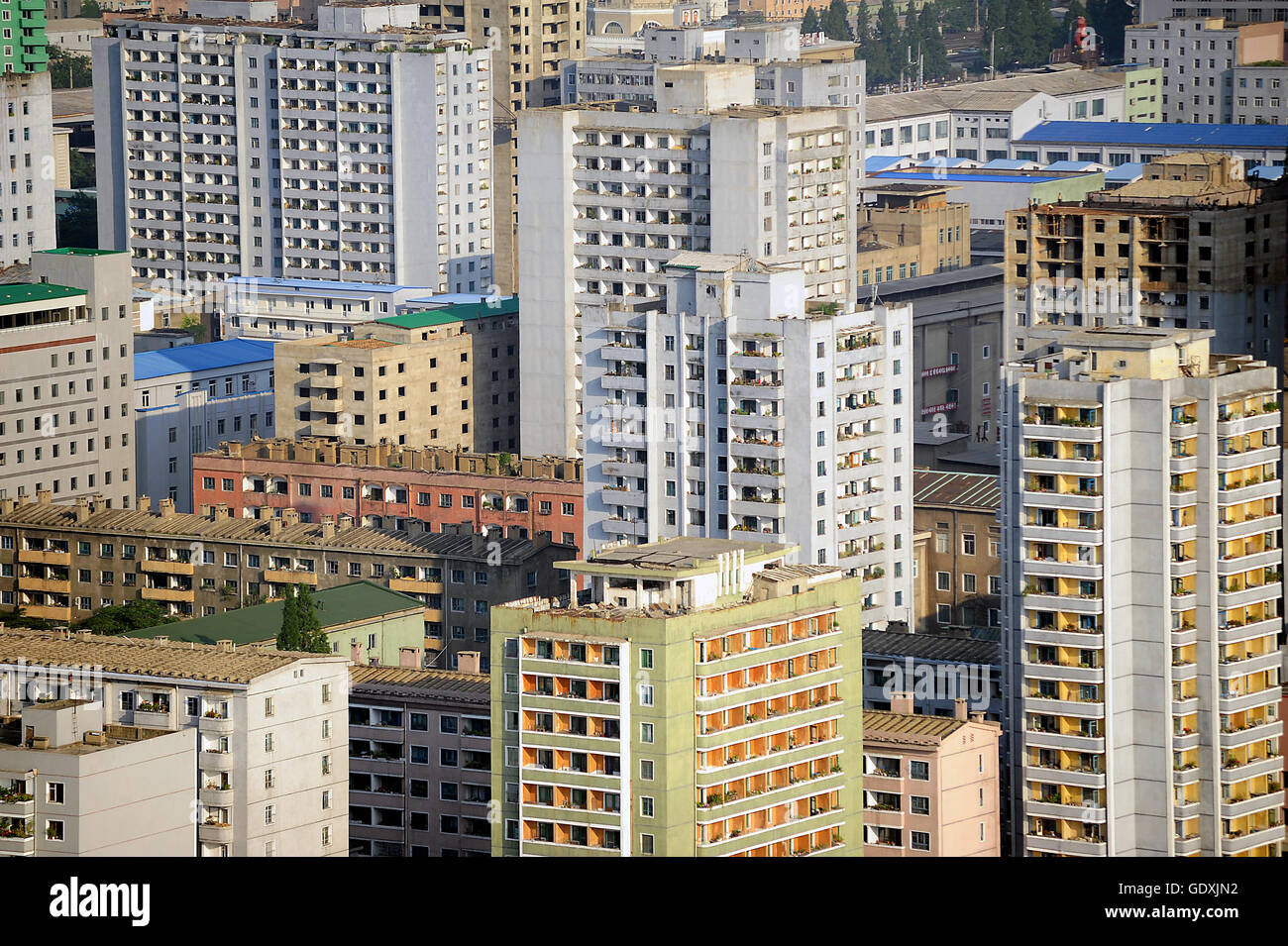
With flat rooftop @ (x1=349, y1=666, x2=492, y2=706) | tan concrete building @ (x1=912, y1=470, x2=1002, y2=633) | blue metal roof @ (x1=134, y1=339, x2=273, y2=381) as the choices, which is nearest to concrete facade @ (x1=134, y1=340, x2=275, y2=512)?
blue metal roof @ (x1=134, y1=339, x2=273, y2=381)

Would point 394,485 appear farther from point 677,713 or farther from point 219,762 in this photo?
point 677,713

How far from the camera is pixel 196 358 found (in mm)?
192750

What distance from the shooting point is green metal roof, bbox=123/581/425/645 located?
127 metres

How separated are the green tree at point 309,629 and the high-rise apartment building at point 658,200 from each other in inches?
1964

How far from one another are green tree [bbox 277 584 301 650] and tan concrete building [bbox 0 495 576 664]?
17.6 m

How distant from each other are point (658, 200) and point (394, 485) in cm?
2490

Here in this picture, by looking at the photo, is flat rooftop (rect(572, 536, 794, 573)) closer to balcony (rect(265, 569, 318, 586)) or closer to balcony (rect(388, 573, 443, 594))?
balcony (rect(388, 573, 443, 594))

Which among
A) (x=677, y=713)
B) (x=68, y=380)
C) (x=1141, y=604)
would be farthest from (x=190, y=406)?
(x=677, y=713)

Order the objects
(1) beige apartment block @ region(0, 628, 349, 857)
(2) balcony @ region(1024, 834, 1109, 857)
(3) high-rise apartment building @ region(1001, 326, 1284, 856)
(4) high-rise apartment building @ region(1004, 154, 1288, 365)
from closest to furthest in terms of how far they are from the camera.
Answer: (1) beige apartment block @ region(0, 628, 349, 857) < (3) high-rise apartment building @ region(1001, 326, 1284, 856) < (2) balcony @ region(1024, 834, 1109, 857) < (4) high-rise apartment building @ region(1004, 154, 1288, 365)

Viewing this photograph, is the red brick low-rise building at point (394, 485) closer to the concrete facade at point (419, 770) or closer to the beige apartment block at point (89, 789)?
the concrete facade at point (419, 770)

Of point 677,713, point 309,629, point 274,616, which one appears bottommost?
point 274,616

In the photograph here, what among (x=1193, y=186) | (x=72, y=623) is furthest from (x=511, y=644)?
(x=1193, y=186)

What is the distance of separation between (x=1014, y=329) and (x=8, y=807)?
69.2 m
